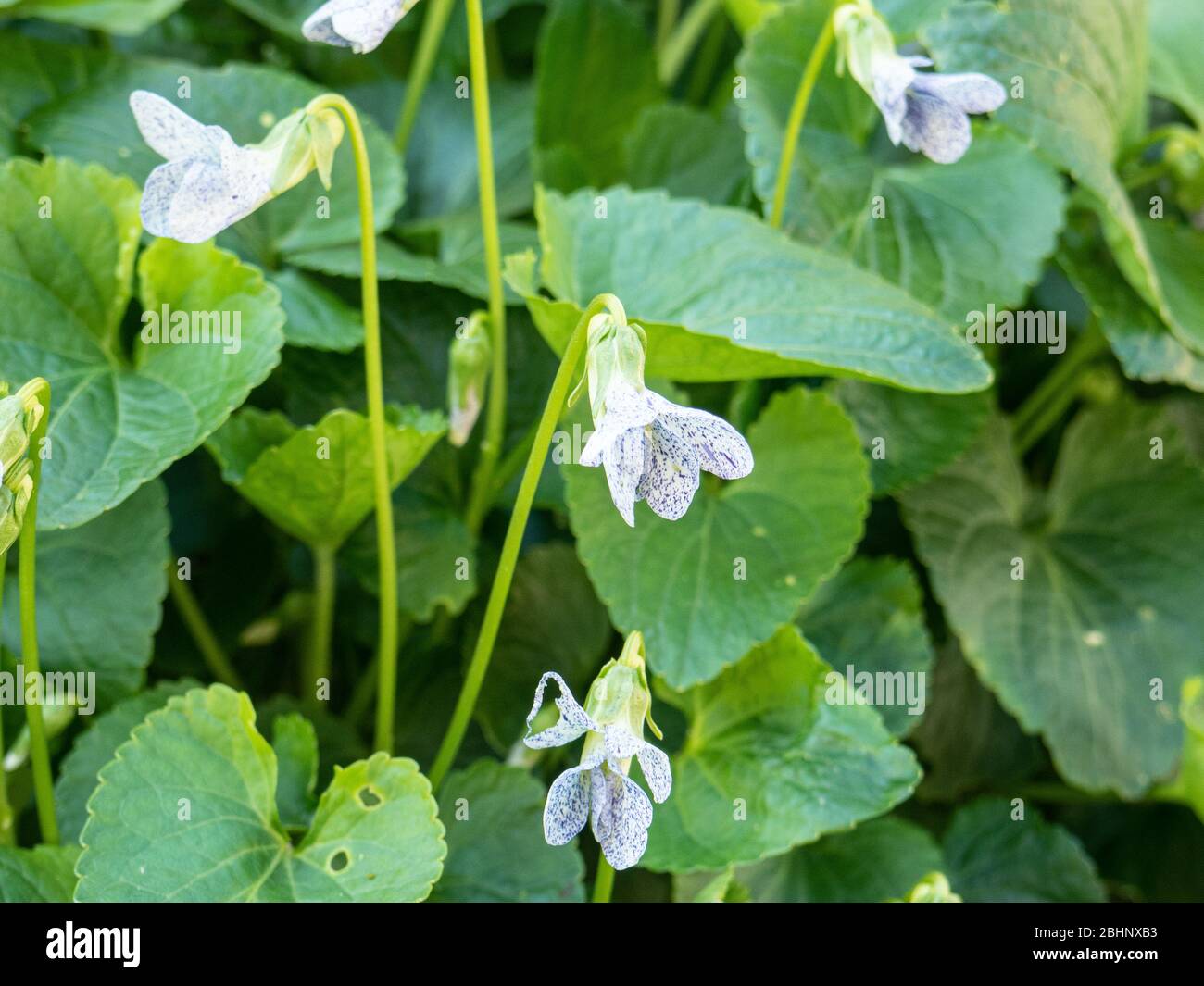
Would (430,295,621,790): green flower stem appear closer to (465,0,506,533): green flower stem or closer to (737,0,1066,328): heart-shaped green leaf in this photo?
(465,0,506,533): green flower stem

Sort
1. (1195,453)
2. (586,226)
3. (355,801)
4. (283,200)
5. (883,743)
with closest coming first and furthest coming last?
(355,801), (883,743), (586,226), (283,200), (1195,453)

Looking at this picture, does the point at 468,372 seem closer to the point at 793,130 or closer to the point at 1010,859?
the point at 793,130

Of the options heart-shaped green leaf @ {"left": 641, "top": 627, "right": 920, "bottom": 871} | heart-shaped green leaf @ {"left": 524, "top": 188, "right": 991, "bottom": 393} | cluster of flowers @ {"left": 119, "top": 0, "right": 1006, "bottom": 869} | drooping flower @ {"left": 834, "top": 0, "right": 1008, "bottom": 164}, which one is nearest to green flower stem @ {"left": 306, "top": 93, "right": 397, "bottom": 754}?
cluster of flowers @ {"left": 119, "top": 0, "right": 1006, "bottom": 869}

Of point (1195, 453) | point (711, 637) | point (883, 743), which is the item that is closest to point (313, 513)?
point (711, 637)

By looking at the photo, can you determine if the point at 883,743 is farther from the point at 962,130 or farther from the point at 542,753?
the point at 962,130

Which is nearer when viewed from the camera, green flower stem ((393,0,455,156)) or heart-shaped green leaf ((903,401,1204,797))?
heart-shaped green leaf ((903,401,1204,797))
